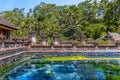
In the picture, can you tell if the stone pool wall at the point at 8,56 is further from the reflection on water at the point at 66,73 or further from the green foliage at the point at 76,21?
the green foliage at the point at 76,21

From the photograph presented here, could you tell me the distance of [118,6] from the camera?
61.1 m

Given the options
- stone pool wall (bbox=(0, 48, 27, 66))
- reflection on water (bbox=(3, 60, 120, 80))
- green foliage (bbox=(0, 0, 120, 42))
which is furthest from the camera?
green foliage (bbox=(0, 0, 120, 42))

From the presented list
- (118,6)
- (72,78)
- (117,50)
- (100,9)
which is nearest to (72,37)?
(118,6)

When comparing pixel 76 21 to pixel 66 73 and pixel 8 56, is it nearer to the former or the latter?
pixel 8 56

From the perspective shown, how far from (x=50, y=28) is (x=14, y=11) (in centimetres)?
3130

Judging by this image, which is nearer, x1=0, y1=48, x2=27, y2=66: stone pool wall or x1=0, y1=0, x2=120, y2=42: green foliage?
x1=0, y1=48, x2=27, y2=66: stone pool wall

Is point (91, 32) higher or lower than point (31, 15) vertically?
lower

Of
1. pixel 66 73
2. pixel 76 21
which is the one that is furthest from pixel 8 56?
pixel 76 21

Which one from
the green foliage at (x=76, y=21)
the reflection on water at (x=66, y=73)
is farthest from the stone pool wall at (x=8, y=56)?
the green foliage at (x=76, y=21)

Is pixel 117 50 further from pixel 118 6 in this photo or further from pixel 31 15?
pixel 31 15

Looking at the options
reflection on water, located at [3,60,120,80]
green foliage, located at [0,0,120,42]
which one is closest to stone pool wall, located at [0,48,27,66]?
reflection on water, located at [3,60,120,80]

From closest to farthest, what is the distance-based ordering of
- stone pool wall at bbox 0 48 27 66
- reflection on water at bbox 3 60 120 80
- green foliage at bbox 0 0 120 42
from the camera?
reflection on water at bbox 3 60 120 80 → stone pool wall at bbox 0 48 27 66 → green foliage at bbox 0 0 120 42

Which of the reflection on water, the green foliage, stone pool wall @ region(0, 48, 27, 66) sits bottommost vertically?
the reflection on water

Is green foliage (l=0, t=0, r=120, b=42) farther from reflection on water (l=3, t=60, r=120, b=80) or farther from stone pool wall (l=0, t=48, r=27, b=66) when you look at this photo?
reflection on water (l=3, t=60, r=120, b=80)
